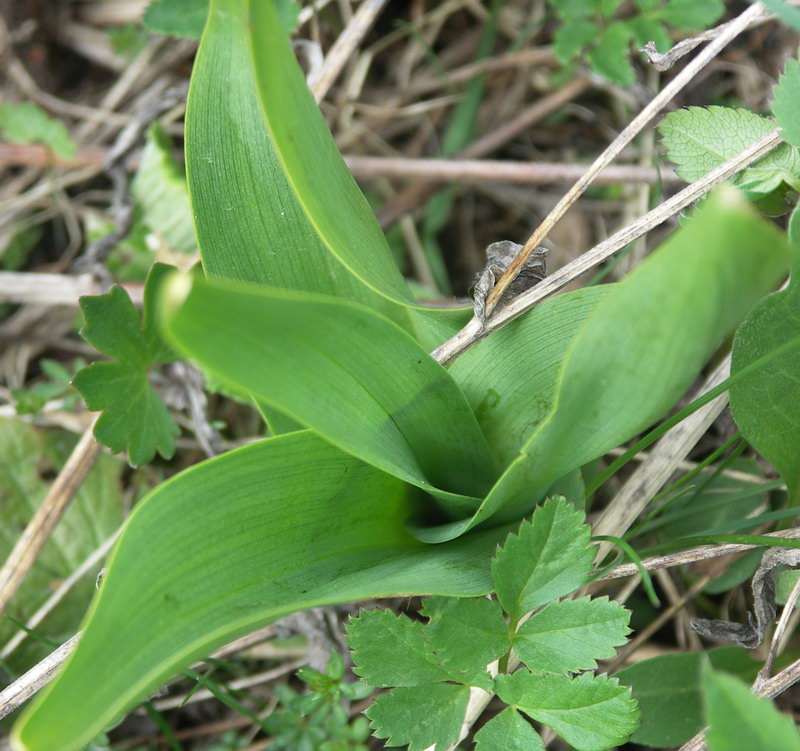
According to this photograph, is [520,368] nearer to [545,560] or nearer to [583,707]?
[545,560]

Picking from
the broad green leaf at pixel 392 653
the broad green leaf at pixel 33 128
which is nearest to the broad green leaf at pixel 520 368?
the broad green leaf at pixel 392 653

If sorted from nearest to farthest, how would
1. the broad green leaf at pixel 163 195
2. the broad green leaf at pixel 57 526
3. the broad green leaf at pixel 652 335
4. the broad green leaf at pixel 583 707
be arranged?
1. the broad green leaf at pixel 652 335
2. the broad green leaf at pixel 583 707
3. the broad green leaf at pixel 57 526
4. the broad green leaf at pixel 163 195

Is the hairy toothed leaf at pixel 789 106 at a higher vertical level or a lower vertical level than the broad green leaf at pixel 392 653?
higher

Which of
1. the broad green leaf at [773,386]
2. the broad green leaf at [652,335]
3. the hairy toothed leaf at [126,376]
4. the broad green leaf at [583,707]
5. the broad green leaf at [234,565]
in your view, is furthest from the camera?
the hairy toothed leaf at [126,376]

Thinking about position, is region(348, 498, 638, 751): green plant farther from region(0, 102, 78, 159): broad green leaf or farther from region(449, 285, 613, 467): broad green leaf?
region(0, 102, 78, 159): broad green leaf

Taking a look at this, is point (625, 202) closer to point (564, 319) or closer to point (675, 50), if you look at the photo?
point (675, 50)

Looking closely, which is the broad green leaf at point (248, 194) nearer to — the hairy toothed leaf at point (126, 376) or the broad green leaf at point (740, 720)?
the hairy toothed leaf at point (126, 376)
